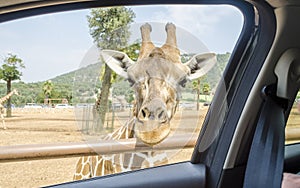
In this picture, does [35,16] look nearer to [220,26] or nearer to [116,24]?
[116,24]

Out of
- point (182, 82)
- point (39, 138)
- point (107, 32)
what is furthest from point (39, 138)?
point (182, 82)

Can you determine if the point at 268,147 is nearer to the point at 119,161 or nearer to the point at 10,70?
the point at 119,161

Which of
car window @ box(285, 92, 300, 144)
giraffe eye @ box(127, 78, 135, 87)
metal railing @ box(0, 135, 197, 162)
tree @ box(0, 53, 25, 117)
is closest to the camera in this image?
tree @ box(0, 53, 25, 117)

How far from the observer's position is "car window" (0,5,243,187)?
1403 millimetres

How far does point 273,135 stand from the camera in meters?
1.54

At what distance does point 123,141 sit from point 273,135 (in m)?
0.61

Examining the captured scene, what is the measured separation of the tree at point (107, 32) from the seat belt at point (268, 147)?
1.97 feet

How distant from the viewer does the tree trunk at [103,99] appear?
157 centimetres

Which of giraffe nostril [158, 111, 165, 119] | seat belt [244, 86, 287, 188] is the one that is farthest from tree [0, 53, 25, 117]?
seat belt [244, 86, 287, 188]

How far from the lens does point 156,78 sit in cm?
166

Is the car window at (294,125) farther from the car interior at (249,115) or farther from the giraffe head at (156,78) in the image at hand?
the giraffe head at (156,78)

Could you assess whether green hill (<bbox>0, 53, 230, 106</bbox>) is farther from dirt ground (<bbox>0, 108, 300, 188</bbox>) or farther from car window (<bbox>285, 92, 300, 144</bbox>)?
car window (<bbox>285, 92, 300, 144</bbox>)

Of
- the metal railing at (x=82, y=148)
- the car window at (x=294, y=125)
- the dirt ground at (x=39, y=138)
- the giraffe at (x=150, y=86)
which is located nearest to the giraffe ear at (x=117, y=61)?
the giraffe at (x=150, y=86)

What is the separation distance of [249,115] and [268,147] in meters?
0.23
